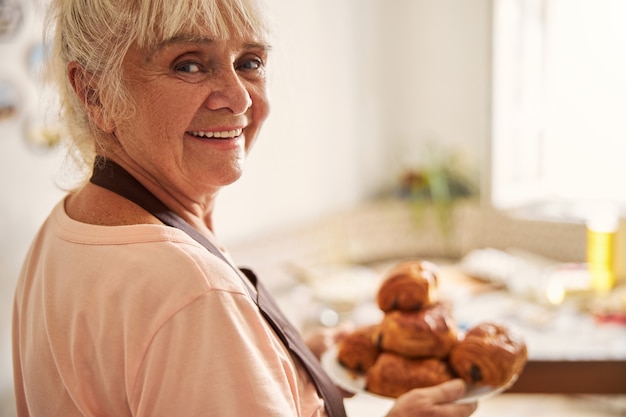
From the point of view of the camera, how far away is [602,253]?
8.31 feet

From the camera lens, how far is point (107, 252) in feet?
2.73

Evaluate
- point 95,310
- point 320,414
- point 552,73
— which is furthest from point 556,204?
point 95,310

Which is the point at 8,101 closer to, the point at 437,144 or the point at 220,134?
the point at 220,134

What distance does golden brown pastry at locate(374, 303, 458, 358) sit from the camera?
1270 mm

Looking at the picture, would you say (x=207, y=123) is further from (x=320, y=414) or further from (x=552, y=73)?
(x=552, y=73)

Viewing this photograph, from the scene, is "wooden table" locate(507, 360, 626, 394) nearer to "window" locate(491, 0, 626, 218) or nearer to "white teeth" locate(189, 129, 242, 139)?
"white teeth" locate(189, 129, 242, 139)

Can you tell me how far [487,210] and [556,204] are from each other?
19.0 inches

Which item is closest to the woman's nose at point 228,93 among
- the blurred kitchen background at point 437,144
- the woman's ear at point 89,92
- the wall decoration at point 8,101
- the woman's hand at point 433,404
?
the woman's ear at point 89,92

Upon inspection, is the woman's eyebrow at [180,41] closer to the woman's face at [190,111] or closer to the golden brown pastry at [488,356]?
the woman's face at [190,111]

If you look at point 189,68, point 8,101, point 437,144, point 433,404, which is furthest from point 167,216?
point 437,144

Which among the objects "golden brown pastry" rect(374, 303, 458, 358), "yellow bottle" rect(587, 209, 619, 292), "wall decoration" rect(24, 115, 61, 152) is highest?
"wall decoration" rect(24, 115, 61, 152)

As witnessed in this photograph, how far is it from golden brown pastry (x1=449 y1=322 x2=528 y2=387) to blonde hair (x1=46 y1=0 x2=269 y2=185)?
2.27ft

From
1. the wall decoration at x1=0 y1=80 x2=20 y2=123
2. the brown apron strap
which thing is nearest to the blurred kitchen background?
the wall decoration at x1=0 y1=80 x2=20 y2=123

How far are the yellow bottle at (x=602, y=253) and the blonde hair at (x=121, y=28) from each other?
1998mm
